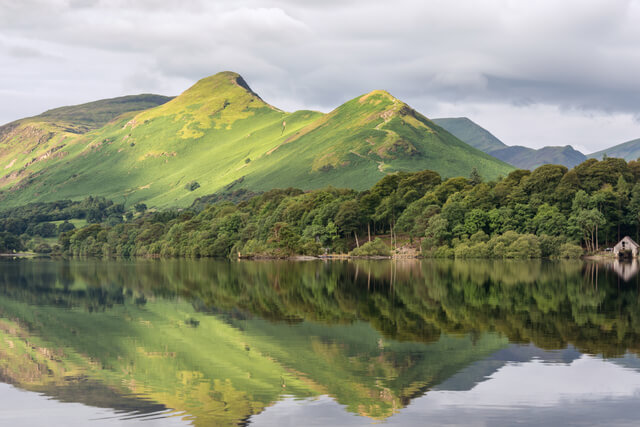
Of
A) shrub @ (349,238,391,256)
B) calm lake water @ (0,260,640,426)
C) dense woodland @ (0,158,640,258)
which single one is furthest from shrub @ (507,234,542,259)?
calm lake water @ (0,260,640,426)

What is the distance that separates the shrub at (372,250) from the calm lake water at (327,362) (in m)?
112

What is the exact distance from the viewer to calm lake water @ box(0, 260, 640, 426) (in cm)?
1831

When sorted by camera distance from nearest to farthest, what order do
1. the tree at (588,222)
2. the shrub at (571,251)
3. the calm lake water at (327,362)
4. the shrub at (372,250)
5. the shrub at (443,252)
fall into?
the calm lake water at (327,362)
the shrub at (571,251)
the tree at (588,222)
the shrub at (443,252)
the shrub at (372,250)

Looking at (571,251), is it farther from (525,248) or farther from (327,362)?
(327,362)

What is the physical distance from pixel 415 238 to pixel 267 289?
364ft

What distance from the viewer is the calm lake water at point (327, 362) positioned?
18.3 meters

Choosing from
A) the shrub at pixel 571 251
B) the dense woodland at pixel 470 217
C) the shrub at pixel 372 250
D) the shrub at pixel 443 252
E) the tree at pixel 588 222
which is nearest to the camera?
the shrub at pixel 571 251

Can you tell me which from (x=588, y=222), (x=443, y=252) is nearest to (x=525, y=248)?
(x=588, y=222)

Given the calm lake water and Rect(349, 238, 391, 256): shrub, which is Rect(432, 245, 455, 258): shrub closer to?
Rect(349, 238, 391, 256): shrub

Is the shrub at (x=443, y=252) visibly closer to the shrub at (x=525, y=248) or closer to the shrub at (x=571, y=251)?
the shrub at (x=525, y=248)

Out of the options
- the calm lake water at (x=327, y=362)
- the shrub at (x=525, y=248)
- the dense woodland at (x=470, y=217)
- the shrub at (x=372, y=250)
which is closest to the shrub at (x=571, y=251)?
the dense woodland at (x=470, y=217)

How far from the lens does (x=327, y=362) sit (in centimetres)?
2448

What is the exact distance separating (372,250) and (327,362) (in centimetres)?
13576

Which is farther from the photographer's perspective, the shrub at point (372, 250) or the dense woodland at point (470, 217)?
the shrub at point (372, 250)
